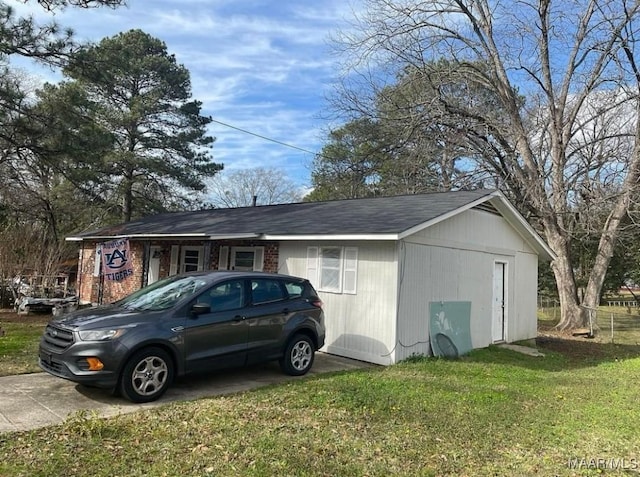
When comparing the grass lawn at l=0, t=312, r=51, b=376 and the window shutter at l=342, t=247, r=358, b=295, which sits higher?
the window shutter at l=342, t=247, r=358, b=295

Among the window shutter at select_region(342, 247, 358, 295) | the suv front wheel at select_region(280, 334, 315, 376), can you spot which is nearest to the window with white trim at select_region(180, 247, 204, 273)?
the window shutter at select_region(342, 247, 358, 295)

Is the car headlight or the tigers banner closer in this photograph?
the car headlight

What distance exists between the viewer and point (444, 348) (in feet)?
33.9

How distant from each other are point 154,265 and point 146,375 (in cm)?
1088

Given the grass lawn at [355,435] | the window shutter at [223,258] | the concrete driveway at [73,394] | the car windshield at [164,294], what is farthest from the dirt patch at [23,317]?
the grass lawn at [355,435]

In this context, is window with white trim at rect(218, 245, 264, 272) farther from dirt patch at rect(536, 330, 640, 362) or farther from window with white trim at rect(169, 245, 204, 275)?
dirt patch at rect(536, 330, 640, 362)

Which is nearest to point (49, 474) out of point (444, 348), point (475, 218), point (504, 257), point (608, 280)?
point (444, 348)

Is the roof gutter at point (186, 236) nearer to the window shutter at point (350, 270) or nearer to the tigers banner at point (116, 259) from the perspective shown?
the tigers banner at point (116, 259)

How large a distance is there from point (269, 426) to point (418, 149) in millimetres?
16424

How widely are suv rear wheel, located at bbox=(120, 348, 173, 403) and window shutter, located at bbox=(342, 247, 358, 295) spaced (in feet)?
14.5

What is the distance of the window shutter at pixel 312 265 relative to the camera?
10500mm

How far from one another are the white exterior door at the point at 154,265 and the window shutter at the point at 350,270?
8.33 meters

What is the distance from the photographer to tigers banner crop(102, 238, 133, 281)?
45.9 feet

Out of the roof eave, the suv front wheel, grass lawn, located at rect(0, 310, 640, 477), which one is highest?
the roof eave
